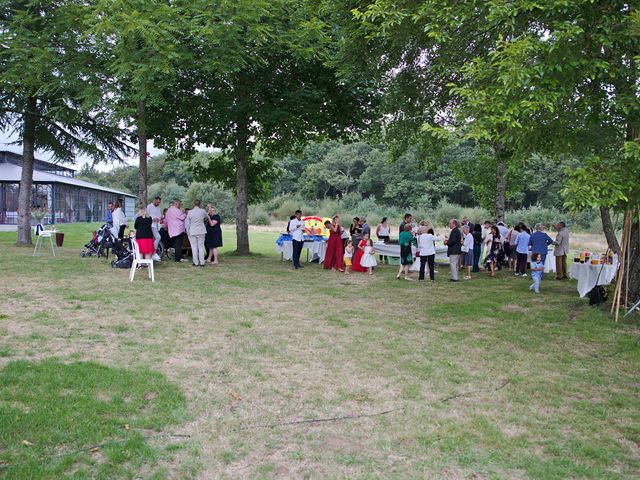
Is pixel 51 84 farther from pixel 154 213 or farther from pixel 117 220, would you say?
pixel 154 213

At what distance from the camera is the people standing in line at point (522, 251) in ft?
47.8

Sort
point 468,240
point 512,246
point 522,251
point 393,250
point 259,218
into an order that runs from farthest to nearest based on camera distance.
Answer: point 259,218 → point 393,250 → point 512,246 → point 522,251 → point 468,240

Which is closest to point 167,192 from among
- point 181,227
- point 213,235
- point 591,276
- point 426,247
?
point 181,227

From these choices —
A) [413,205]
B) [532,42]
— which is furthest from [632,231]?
[413,205]

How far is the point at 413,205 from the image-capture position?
Result: 188 feet

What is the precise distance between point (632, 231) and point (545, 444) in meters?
6.74

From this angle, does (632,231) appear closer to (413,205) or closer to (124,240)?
(124,240)

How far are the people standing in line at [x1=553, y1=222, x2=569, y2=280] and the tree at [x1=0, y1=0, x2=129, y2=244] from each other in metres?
12.0

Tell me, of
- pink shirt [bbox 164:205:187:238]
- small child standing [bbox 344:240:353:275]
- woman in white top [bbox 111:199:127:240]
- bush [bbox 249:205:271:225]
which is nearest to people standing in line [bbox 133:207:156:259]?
woman in white top [bbox 111:199:127:240]

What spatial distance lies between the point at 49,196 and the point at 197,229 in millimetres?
24706

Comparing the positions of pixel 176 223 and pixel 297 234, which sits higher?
pixel 176 223

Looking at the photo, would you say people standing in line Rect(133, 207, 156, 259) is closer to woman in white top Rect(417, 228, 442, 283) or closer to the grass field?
the grass field

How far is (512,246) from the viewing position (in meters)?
16.0

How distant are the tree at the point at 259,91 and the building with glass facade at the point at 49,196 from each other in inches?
512
